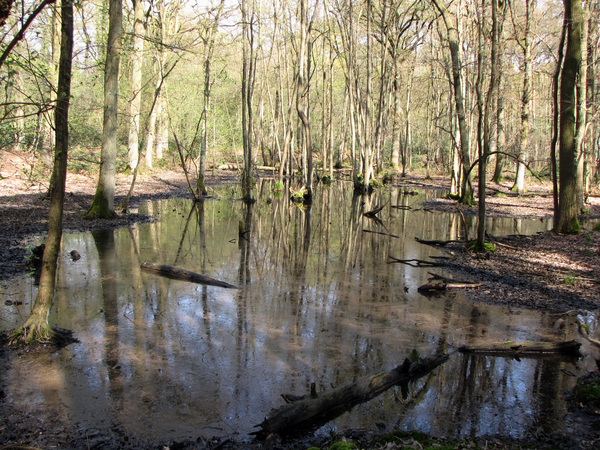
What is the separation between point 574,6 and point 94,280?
13.8 meters

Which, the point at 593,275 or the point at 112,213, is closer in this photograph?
the point at 593,275

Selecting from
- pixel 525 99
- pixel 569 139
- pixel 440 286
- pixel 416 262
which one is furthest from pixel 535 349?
pixel 525 99

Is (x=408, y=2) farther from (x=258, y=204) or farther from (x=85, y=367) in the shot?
(x=85, y=367)

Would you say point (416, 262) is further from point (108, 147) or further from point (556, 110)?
point (108, 147)

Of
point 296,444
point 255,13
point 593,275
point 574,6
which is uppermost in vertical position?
point 255,13

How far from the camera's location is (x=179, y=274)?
8719 mm

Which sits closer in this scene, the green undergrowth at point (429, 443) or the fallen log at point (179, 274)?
the green undergrowth at point (429, 443)

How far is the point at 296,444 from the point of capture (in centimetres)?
374

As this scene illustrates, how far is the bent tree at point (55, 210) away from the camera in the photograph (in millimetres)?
5250

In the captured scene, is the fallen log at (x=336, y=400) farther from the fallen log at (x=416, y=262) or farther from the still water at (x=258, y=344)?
the fallen log at (x=416, y=262)

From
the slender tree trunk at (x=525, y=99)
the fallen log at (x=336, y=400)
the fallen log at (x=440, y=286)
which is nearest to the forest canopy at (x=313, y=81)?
the slender tree trunk at (x=525, y=99)

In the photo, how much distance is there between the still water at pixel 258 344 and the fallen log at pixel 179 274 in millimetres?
236

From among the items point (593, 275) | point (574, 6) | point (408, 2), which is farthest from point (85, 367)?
point (408, 2)

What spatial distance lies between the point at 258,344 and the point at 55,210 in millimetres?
2999
